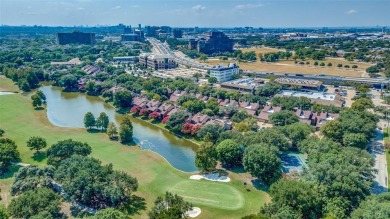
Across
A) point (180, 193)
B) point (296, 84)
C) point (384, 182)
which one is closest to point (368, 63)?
point (296, 84)

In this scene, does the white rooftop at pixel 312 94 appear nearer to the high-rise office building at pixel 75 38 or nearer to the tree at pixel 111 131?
the tree at pixel 111 131

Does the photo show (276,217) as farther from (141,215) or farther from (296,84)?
(296,84)

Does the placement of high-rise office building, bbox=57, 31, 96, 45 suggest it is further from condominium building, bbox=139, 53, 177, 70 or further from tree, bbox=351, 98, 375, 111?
tree, bbox=351, 98, 375, 111

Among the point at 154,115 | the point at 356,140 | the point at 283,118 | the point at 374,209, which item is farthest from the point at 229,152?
the point at 154,115

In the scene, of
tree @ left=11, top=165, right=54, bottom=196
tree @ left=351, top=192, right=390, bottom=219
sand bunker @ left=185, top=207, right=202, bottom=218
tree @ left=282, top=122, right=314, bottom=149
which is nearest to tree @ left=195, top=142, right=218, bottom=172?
sand bunker @ left=185, top=207, right=202, bottom=218

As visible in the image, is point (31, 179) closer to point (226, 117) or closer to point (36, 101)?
point (226, 117)
